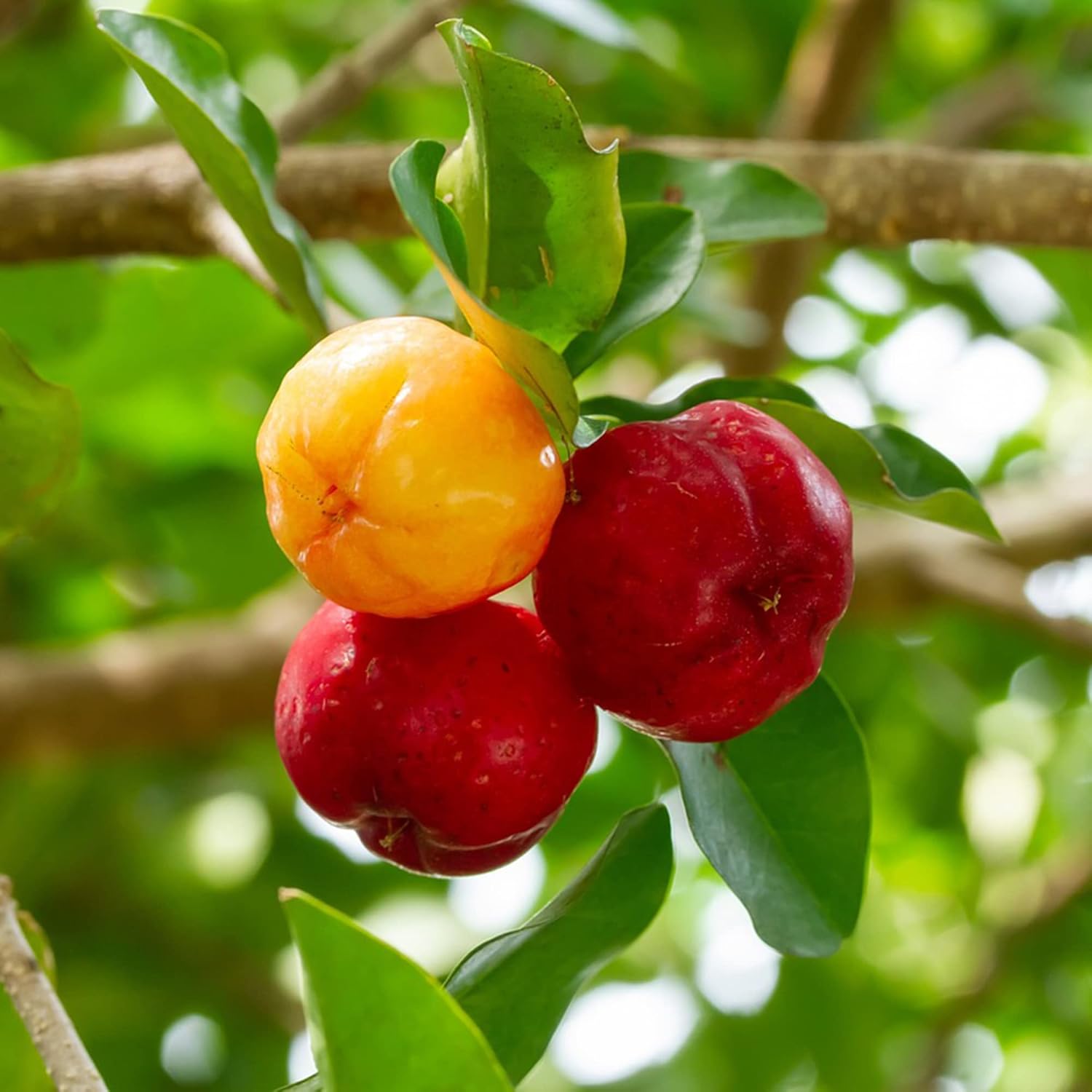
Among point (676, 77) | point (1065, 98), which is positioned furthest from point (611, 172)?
point (1065, 98)

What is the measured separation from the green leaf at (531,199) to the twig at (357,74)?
0.78 meters

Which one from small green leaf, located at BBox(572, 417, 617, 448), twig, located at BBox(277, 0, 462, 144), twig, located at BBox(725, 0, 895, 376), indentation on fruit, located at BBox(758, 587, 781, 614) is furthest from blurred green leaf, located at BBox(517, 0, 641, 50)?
indentation on fruit, located at BBox(758, 587, 781, 614)

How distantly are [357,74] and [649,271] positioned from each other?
0.85 m

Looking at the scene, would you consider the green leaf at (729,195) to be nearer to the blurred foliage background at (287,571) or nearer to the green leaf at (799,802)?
the green leaf at (799,802)

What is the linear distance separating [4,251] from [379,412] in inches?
30.2

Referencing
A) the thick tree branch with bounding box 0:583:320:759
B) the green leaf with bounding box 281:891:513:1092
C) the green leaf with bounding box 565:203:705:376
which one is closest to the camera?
the green leaf with bounding box 281:891:513:1092

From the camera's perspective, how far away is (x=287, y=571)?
2.42m

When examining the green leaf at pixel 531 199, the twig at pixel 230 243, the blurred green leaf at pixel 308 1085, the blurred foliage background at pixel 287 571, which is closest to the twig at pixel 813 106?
the blurred foliage background at pixel 287 571

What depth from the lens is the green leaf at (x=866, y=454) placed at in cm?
80

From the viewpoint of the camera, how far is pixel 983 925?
287 centimetres

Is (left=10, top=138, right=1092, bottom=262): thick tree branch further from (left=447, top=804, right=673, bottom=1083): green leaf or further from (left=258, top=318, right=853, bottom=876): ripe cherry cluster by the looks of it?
(left=447, top=804, right=673, bottom=1083): green leaf

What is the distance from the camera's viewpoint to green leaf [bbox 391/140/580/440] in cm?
65

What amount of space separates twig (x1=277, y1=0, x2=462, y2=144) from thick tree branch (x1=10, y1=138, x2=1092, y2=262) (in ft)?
0.59

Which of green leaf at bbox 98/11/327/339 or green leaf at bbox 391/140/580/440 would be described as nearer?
green leaf at bbox 391/140/580/440
